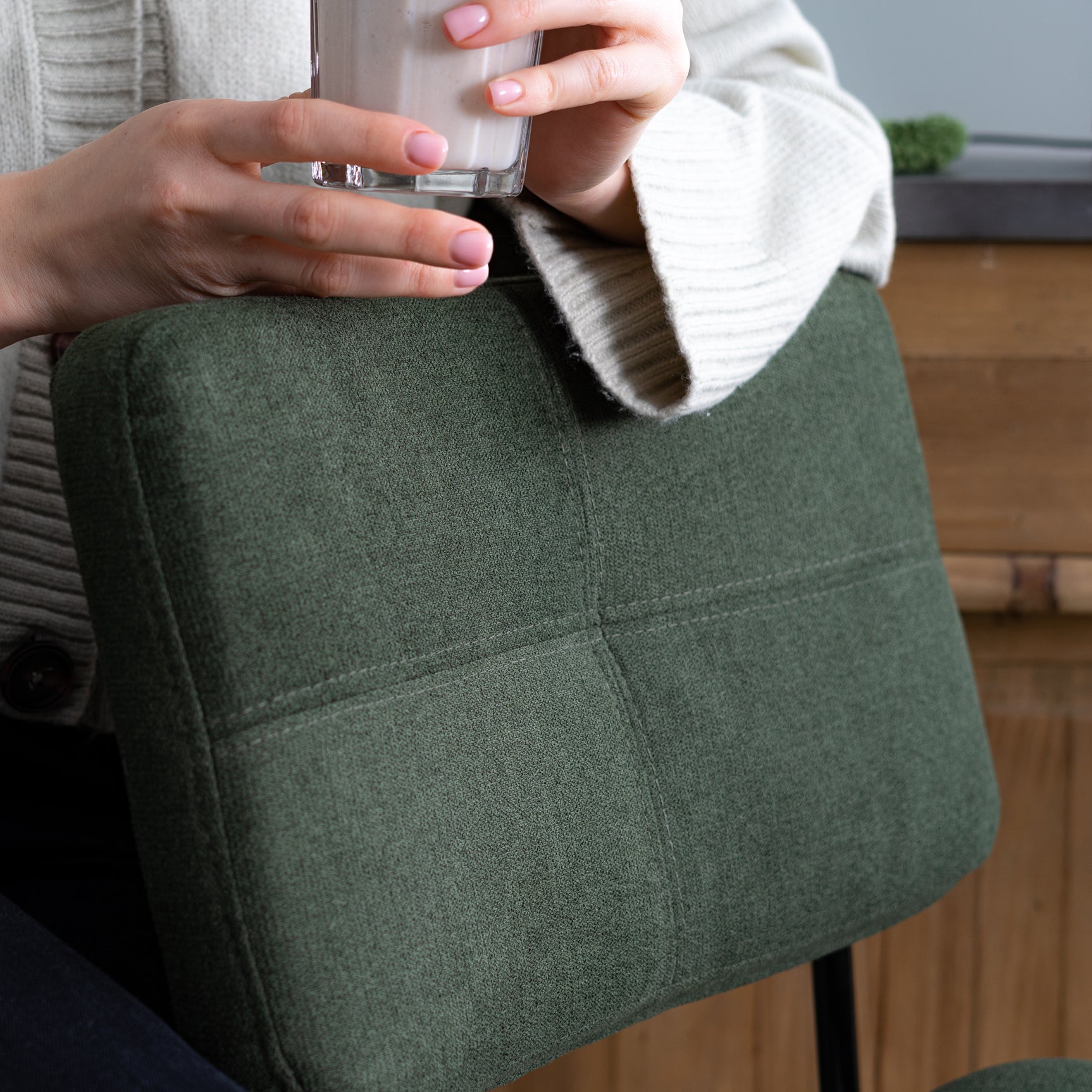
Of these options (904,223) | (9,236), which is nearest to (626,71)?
(9,236)

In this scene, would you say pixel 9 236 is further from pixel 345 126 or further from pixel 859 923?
pixel 859 923

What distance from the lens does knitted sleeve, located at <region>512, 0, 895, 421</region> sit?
48 centimetres

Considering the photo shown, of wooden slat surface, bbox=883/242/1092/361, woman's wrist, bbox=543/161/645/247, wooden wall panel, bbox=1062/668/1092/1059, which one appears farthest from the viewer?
wooden wall panel, bbox=1062/668/1092/1059

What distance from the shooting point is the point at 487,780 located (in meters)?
0.43

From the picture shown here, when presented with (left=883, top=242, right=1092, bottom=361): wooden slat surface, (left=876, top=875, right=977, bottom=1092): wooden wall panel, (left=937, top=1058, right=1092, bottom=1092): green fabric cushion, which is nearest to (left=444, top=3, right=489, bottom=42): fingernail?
(left=937, top=1058, right=1092, bottom=1092): green fabric cushion

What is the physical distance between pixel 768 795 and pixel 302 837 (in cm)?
25

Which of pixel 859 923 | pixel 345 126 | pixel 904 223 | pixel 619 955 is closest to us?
pixel 345 126

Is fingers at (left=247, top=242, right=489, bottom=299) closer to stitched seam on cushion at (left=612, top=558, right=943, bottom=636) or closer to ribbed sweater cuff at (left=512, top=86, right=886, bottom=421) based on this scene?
ribbed sweater cuff at (left=512, top=86, right=886, bottom=421)

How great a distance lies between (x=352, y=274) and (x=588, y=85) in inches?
4.6

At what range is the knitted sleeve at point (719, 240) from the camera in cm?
48

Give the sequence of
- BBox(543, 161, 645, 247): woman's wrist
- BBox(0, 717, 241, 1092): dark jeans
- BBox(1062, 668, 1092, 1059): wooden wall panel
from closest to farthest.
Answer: BBox(0, 717, 241, 1092): dark jeans
BBox(543, 161, 645, 247): woman's wrist
BBox(1062, 668, 1092, 1059): wooden wall panel

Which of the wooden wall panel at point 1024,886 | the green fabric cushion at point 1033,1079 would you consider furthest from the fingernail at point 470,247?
the wooden wall panel at point 1024,886

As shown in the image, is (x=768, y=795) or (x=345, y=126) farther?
(x=768, y=795)

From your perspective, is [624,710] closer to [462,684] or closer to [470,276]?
[462,684]
